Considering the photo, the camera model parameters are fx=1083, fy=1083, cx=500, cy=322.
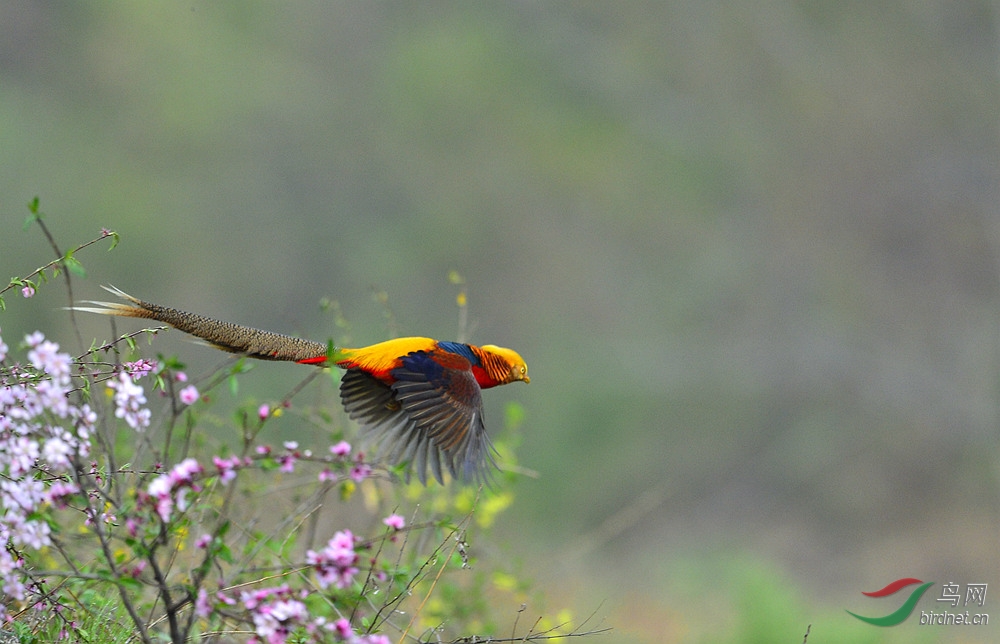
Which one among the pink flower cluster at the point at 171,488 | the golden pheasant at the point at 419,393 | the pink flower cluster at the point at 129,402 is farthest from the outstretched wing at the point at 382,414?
the pink flower cluster at the point at 171,488

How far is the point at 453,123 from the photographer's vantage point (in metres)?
15.6

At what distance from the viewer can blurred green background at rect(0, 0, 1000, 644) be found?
43.2 ft

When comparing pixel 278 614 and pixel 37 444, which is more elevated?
pixel 37 444

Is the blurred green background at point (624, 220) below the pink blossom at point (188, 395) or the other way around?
the other way around

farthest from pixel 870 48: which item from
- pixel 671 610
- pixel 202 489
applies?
pixel 202 489

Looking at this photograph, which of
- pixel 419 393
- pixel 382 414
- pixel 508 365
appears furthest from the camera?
Answer: pixel 508 365

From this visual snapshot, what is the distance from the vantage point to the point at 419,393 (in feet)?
13.8

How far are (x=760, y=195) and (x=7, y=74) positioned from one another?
10.4 meters

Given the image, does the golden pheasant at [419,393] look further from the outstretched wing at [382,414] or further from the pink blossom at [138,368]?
the pink blossom at [138,368]

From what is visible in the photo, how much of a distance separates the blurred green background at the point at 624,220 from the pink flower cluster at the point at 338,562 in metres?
9.91

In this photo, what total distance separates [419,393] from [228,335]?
836 millimetres

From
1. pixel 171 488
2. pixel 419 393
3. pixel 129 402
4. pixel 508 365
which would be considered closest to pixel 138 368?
pixel 129 402

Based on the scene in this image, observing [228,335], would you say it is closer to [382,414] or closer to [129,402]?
[382,414]

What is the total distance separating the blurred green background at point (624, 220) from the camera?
13172 millimetres
